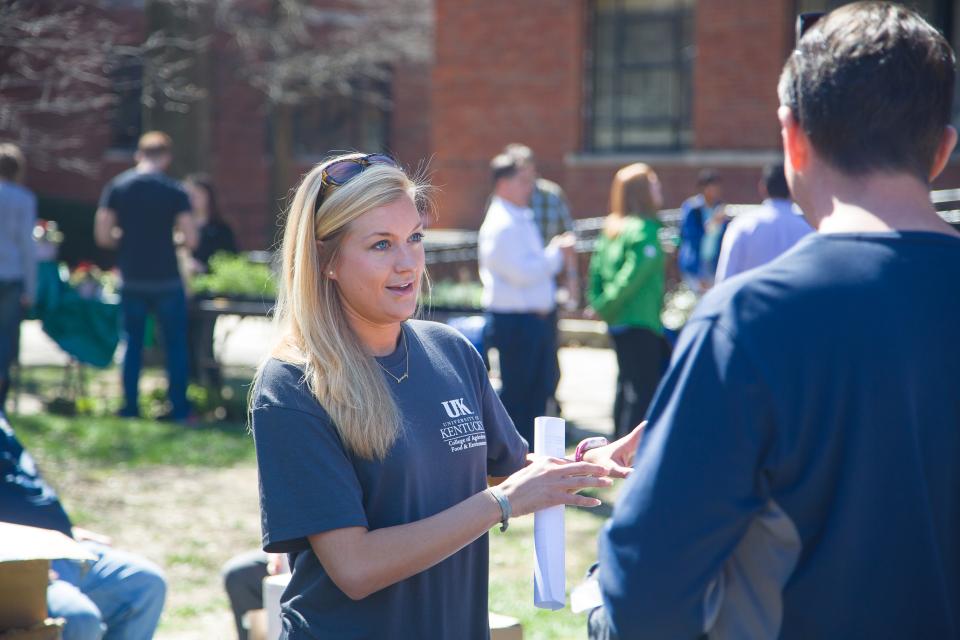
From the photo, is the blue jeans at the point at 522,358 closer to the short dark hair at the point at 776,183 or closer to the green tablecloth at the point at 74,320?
the short dark hair at the point at 776,183

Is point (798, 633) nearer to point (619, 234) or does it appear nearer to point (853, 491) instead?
point (853, 491)

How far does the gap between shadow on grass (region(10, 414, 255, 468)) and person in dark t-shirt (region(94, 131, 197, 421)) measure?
1.58 feet

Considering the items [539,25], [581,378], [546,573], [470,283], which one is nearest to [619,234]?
[581,378]

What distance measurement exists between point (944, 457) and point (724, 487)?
33cm

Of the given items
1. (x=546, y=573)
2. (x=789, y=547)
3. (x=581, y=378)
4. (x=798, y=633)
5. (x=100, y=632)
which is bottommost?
(x=581, y=378)

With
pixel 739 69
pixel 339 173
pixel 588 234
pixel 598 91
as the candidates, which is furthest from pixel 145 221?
pixel 598 91

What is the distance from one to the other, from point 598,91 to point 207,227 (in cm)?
883

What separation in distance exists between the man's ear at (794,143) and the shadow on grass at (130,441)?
6.70m

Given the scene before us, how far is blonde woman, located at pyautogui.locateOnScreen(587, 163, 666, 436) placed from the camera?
7703 mm

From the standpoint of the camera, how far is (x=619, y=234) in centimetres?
778

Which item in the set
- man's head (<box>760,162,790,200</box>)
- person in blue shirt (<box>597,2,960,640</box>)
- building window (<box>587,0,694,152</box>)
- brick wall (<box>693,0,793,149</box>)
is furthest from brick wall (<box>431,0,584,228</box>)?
person in blue shirt (<box>597,2,960,640</box>)

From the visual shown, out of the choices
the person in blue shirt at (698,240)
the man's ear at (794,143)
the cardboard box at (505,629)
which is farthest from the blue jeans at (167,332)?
the man's ear at (794,143)

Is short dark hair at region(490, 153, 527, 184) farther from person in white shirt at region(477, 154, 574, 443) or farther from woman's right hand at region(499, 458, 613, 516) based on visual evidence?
woman's right hand at region(499, 458, 613, 516)

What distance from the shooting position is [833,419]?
167cm
